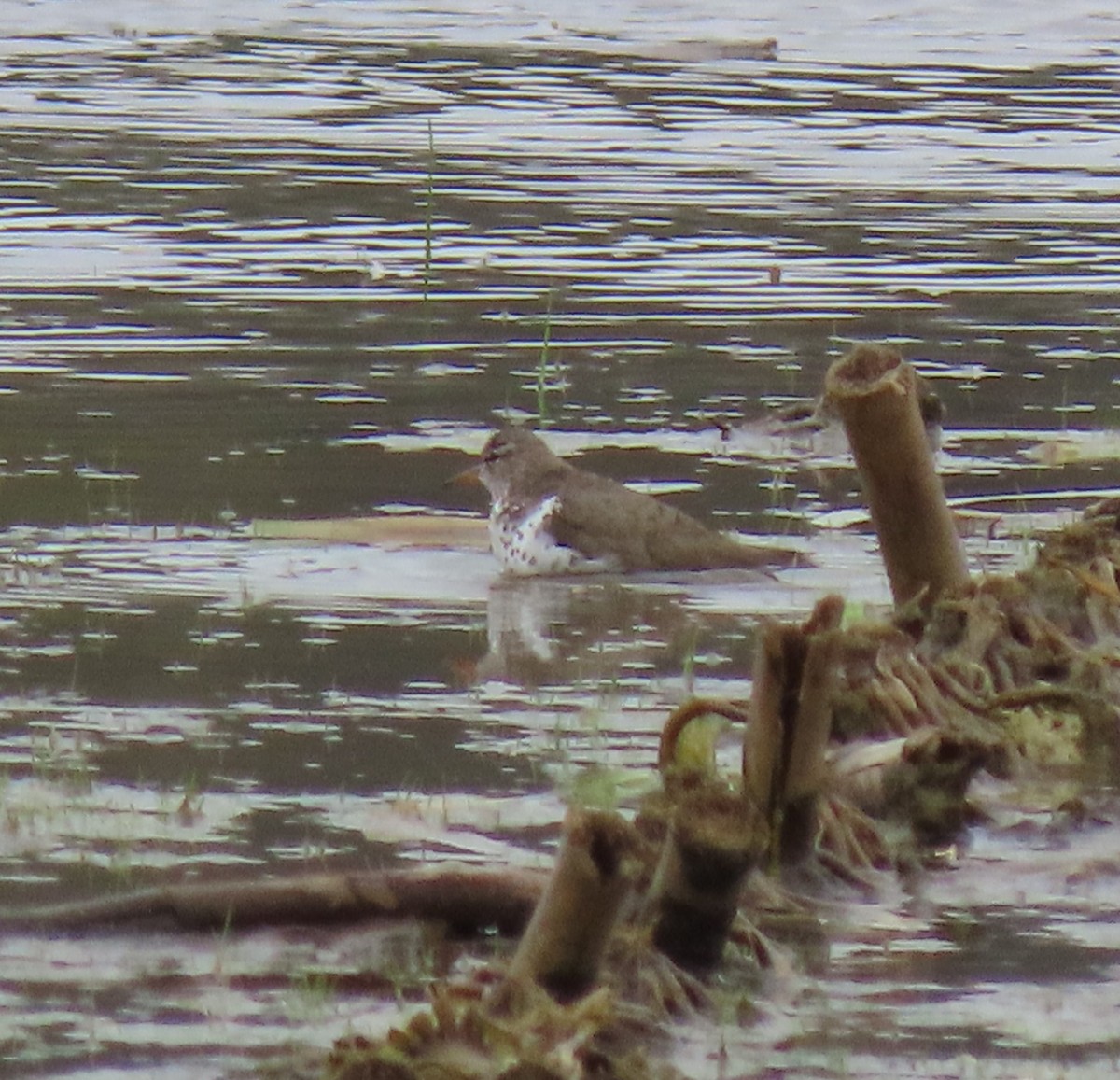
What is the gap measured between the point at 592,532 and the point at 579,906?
4.06m

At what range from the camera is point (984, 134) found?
650 inches

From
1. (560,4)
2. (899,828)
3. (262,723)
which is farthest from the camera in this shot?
(560,4)

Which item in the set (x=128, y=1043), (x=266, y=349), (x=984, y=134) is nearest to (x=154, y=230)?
(x=266, y=349)

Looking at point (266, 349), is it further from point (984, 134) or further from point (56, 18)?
point (56, 18)

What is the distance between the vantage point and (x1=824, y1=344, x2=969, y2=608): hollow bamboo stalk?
21.3 ft

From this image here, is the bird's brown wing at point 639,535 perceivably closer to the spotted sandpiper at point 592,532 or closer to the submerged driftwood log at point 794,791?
the spotted sandpiper at point 592,532

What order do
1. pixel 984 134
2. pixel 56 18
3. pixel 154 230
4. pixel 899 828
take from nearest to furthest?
1. pixel 899 828
2. pixel 154 230
3. pixel 984 134
4. pixel 56 18

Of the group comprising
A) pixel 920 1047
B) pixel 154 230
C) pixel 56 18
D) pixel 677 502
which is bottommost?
pixel 920 1047

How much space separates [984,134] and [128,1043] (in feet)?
41.1

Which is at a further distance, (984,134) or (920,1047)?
(984,134)

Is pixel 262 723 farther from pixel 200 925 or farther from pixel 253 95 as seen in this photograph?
pixel 253 95

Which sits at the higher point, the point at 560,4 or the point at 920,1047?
the point at 560,4

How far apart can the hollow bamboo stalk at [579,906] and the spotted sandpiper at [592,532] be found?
11.7 feet

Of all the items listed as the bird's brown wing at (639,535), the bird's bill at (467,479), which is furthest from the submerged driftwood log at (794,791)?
the bird's bill at (467,479)
